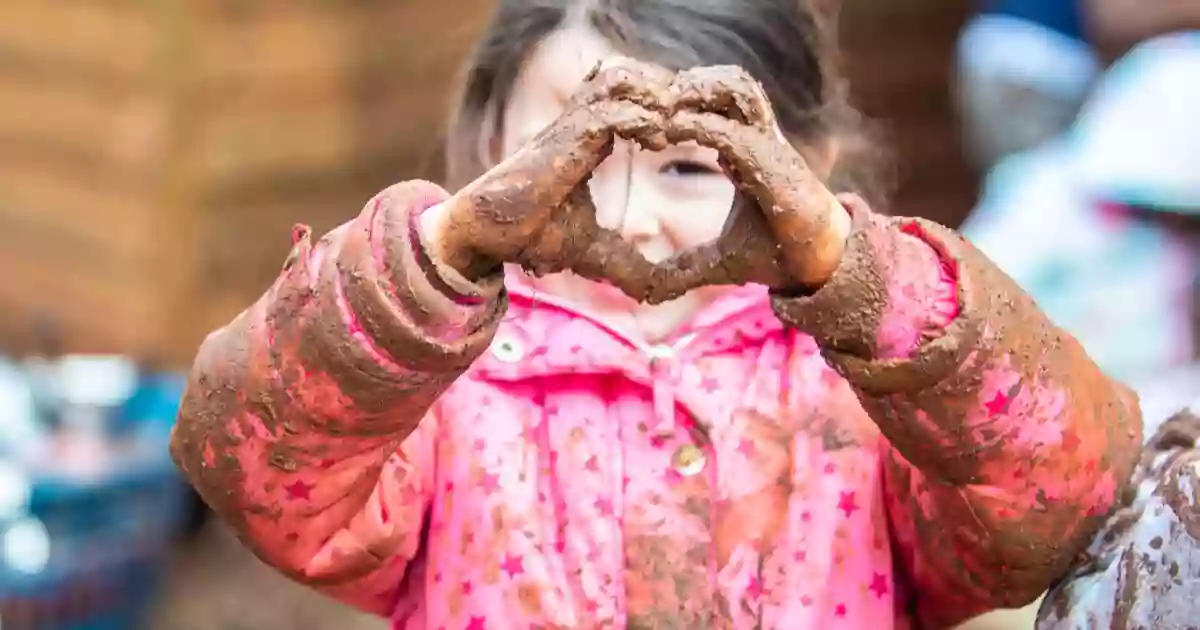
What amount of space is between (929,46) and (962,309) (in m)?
1.59

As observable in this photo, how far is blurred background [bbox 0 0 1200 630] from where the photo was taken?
153 cm

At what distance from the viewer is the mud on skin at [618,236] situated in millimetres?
508

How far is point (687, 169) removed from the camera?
72cm

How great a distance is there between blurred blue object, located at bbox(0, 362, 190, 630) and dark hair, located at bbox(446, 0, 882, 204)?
0.82 m

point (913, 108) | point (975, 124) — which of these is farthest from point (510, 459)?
point (913, 108)

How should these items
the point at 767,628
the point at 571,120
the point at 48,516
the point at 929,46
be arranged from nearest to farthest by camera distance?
1. the point at 571,120
2. the point at 767,628
3. the point at 48,516
4. the point at 929,46

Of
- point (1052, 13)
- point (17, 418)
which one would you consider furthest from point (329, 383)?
point (1052, 13)

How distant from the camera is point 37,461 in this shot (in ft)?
5.17

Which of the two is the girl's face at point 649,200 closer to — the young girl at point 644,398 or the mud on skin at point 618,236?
the young girl at point 644,398

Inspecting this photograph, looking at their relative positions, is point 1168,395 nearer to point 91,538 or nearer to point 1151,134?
point 1151,134

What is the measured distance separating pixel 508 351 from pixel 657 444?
97mm

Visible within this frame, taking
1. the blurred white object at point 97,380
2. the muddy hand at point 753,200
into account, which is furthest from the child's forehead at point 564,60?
the blurred white object at point 97,380

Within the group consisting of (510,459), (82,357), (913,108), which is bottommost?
(82,357)

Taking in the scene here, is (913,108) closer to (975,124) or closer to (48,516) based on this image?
(975,124)
